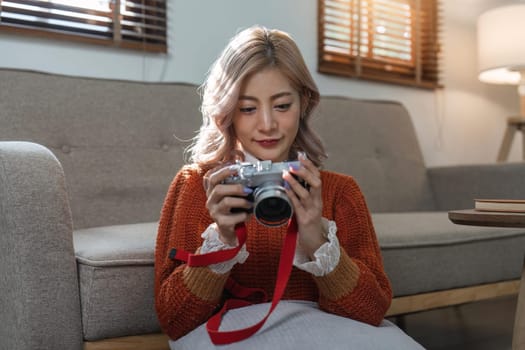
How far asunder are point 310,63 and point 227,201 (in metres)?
1.77

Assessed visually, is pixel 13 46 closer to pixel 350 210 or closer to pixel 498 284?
pixel 350 210

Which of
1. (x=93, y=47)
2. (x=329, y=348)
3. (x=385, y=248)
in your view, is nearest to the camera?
(x=329, y=348)

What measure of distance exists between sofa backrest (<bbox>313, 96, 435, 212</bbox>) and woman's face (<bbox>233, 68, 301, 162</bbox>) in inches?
39.7

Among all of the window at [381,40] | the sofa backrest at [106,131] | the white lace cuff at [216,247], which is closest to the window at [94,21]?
the sofa backrest at [106,131]

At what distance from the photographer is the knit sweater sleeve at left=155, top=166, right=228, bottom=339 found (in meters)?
0.95

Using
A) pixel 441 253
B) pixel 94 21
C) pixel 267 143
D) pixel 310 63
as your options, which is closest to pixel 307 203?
pixel 267 143

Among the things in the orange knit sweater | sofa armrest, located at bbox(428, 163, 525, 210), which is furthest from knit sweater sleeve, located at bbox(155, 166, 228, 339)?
sofa armrest, located at bbox(428, 163, 525, 210)

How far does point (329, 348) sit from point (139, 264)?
1.48ft

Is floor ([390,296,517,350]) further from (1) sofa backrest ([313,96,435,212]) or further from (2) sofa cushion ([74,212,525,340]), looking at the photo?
(1) sofa backrest ([313,96,435,212])

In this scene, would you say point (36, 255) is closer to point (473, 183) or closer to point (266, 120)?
point (266, 120)

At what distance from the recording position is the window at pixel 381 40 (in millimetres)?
2621

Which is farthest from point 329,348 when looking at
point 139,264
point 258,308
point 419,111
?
point 419,111

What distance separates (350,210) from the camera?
3.63 ft

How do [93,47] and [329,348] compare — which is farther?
[93,47]
